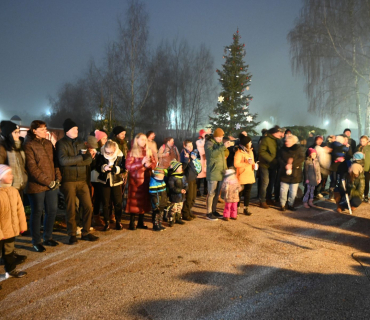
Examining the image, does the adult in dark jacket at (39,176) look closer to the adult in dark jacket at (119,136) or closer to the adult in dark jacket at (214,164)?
the adult in dark jacket at (119,136)

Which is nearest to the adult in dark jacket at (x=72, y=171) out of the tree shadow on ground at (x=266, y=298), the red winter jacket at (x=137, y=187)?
the red winter jacket at (x=137, y=187)

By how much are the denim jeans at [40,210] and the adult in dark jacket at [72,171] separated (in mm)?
237

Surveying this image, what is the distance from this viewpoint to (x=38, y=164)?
184 inches

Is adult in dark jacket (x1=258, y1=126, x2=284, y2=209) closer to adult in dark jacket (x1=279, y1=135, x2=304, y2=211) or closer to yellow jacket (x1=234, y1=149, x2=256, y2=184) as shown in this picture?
adult in dark jacket (x1=279, y1=135, x2=304, y2=211)

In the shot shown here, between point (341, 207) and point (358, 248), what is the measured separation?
268 centimetres

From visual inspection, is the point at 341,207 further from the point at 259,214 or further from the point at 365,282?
the point at 365,282

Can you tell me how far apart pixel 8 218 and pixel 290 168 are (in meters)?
6.49

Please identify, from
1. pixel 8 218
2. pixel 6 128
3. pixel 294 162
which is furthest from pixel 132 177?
pixel 294 162

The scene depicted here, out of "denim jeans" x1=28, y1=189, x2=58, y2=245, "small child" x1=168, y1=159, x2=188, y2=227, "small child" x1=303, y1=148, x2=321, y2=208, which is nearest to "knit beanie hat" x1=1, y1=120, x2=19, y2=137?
"denim jeans" x1=28, y1=189, x2=58, y2=245

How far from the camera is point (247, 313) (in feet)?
10.3

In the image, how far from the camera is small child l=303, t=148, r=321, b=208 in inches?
316

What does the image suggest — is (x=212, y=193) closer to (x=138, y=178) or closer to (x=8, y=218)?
(x=138, y=178)

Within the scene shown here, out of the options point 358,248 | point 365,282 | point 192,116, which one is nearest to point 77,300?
point 365,282

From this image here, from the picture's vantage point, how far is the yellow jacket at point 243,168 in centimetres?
717
